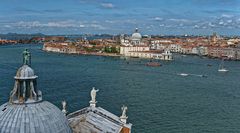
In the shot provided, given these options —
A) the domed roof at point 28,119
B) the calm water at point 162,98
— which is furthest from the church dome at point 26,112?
the calm water at point 162,98

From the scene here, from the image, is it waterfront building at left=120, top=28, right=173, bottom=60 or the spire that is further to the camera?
waterfront building at left=120, top=28, right=173, bottom=60

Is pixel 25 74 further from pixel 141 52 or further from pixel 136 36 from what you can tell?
pixel 136 36

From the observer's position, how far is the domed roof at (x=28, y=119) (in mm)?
3854

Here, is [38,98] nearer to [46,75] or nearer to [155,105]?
[155,105]

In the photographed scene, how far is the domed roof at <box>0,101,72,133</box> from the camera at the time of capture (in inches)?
152

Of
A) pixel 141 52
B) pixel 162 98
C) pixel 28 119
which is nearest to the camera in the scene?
pixel 28 119

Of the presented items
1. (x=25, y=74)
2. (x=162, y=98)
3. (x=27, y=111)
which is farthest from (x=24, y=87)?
(x=162, y=98)

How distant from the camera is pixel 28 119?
3.88 m

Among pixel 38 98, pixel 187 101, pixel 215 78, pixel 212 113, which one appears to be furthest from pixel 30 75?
pixel 215 78

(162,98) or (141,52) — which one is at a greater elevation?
(141,52)

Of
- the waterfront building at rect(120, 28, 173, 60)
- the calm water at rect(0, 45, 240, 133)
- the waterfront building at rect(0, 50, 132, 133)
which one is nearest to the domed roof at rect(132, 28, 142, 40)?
the waterfront building at rect(120, 28, 173, 60)

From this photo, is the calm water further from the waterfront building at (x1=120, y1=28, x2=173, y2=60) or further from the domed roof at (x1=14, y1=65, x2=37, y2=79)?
the waterfront building at (x1=120, y1=28, x2=173, y2=60)

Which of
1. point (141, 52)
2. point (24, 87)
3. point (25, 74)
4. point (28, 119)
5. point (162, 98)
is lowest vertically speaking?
point (162, 98)

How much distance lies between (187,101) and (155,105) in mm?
2198
